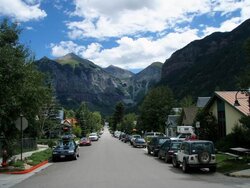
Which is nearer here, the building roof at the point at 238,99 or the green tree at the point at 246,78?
the green tree at the point at 246,78

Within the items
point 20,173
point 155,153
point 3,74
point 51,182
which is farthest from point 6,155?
point 155,153

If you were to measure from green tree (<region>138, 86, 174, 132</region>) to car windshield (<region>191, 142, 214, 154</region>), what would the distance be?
6334 cm

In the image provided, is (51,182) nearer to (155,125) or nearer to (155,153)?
(155,153)

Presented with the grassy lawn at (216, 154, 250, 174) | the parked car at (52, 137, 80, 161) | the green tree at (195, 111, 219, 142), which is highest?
the green tree at (195, 111, 219, 142)

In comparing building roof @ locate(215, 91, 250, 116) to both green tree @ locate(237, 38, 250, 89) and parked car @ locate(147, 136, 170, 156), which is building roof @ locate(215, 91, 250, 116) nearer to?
parked car @ locate(147, 136, 170, 156)

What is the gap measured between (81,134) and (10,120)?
281 ft

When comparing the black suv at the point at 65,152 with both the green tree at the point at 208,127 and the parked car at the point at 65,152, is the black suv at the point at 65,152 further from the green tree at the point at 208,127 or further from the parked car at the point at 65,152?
the green tree at the point at 208,127

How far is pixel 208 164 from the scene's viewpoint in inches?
817

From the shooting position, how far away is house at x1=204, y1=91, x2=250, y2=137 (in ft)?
119

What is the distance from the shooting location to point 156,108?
85500mm

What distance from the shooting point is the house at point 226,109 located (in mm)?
36256

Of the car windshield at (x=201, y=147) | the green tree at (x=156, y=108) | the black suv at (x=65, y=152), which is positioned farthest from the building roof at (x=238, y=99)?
the green tree at (x=156, y=108)

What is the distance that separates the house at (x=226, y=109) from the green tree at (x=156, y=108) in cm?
4190

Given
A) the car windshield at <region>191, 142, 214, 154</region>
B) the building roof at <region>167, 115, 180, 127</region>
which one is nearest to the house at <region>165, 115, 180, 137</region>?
the building roof at <region>167, 115, 180, 127</region>
